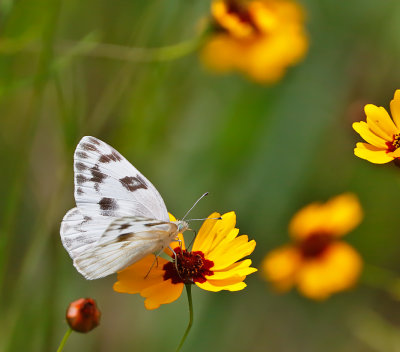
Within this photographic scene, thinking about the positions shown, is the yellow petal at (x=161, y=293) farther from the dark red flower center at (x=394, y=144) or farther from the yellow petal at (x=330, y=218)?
the yellow petal at (x=330, y=218)

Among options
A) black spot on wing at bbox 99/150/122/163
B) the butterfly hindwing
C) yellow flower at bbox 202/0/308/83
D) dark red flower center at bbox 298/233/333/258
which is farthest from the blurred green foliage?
the butterfly hindwing

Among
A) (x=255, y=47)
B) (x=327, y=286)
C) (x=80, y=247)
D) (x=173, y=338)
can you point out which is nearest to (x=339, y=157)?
(x=255, y=47)

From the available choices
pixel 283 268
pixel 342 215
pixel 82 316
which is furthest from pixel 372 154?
pixel 283 268

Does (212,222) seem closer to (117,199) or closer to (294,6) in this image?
(117,199)

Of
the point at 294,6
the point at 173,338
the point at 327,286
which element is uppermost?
the point at 294,6

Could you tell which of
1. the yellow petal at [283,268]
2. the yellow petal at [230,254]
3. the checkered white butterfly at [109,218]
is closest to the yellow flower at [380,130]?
the yellow petal at [230,254]

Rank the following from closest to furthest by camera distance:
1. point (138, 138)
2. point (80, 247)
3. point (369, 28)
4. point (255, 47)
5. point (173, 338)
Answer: point (80, 247)
point (138, 138)
point (173, 338)
point (255, 47)
point (369, 28)
